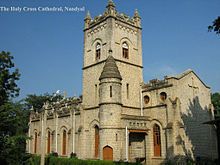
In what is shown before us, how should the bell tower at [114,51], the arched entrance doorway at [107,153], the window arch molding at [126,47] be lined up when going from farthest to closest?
the window arch molding at [126,47]
the bell tower at [114,51]
the arched entrance doorway at [107,153]

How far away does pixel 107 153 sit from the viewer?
27.6 meters

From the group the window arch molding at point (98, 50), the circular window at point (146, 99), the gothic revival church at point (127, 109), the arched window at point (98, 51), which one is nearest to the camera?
the gothic revival church at point (127, 109)

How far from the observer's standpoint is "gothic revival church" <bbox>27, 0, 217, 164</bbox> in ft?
92.1

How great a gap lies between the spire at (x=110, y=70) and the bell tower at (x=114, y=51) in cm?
185

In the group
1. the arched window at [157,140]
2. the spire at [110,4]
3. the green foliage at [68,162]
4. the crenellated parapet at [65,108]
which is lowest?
the green foliage at [68,162]

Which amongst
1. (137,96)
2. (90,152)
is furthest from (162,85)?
(90,152)

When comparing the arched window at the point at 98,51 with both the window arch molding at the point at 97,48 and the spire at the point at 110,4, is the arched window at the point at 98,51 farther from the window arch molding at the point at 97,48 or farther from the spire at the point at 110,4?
the spire at the point at 110,4

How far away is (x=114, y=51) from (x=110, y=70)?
371 cm

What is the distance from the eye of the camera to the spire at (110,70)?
29658mm

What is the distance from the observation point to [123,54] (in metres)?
34.2

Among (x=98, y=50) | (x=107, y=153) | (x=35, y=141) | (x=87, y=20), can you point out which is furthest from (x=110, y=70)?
(x=35, y=141)

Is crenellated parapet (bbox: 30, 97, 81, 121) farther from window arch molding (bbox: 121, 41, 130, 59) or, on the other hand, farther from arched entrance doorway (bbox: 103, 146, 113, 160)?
window arch molding (bbox: 121, 41, 130, 59)

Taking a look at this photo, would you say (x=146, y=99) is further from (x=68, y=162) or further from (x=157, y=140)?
(x=68, y=162)

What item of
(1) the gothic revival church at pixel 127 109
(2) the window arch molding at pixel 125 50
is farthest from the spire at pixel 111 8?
(2) the window arch molding at pixel 125 50
